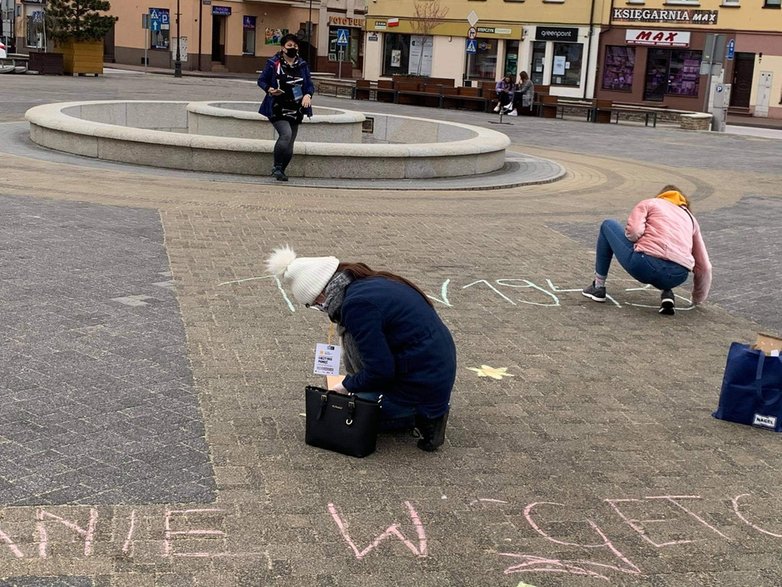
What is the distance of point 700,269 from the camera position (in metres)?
8.42

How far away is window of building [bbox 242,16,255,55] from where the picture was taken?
59594mm

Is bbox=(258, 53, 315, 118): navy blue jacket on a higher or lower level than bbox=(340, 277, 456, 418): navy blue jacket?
higher

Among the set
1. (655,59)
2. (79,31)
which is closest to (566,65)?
(655,59)

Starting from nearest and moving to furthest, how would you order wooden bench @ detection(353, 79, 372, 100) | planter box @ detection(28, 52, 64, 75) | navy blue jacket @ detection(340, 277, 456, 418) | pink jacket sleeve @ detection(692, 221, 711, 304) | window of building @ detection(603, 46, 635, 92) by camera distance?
navy blue jacket @ detection(340, 277, 456, 418), pink jacket sleeve @ detection(692, 221, 711, 304), wooden bench @ detection(353, 79, 372, 100), planter box @ detection(28, 52, 64, 75), window of building @ detection(603, 46, 635, 92)

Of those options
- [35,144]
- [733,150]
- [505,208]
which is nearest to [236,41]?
[733,150]

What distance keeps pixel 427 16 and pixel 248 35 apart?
13809 mm

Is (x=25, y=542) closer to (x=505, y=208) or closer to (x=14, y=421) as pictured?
(x=14, y=421)

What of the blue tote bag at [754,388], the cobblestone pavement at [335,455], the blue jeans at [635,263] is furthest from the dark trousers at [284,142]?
the blue tote bag at [754,388]

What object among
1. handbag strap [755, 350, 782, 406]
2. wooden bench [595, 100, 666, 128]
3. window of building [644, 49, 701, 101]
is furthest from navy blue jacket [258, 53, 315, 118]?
window of building [644, 49, 701, 101]

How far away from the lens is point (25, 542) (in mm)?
4059

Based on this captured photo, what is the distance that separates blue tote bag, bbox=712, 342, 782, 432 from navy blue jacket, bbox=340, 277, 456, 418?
5.91 ft

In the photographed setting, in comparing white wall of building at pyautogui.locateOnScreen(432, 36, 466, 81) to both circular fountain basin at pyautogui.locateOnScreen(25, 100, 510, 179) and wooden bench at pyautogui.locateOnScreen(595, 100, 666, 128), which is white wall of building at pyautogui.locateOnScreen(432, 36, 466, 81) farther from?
circular fountain basin at pyautogui.locateOnScreen(25, 100, 510, 179)

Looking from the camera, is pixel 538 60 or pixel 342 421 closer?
pixel 342 421

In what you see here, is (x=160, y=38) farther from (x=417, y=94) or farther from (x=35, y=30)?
(x=417, y=94)
